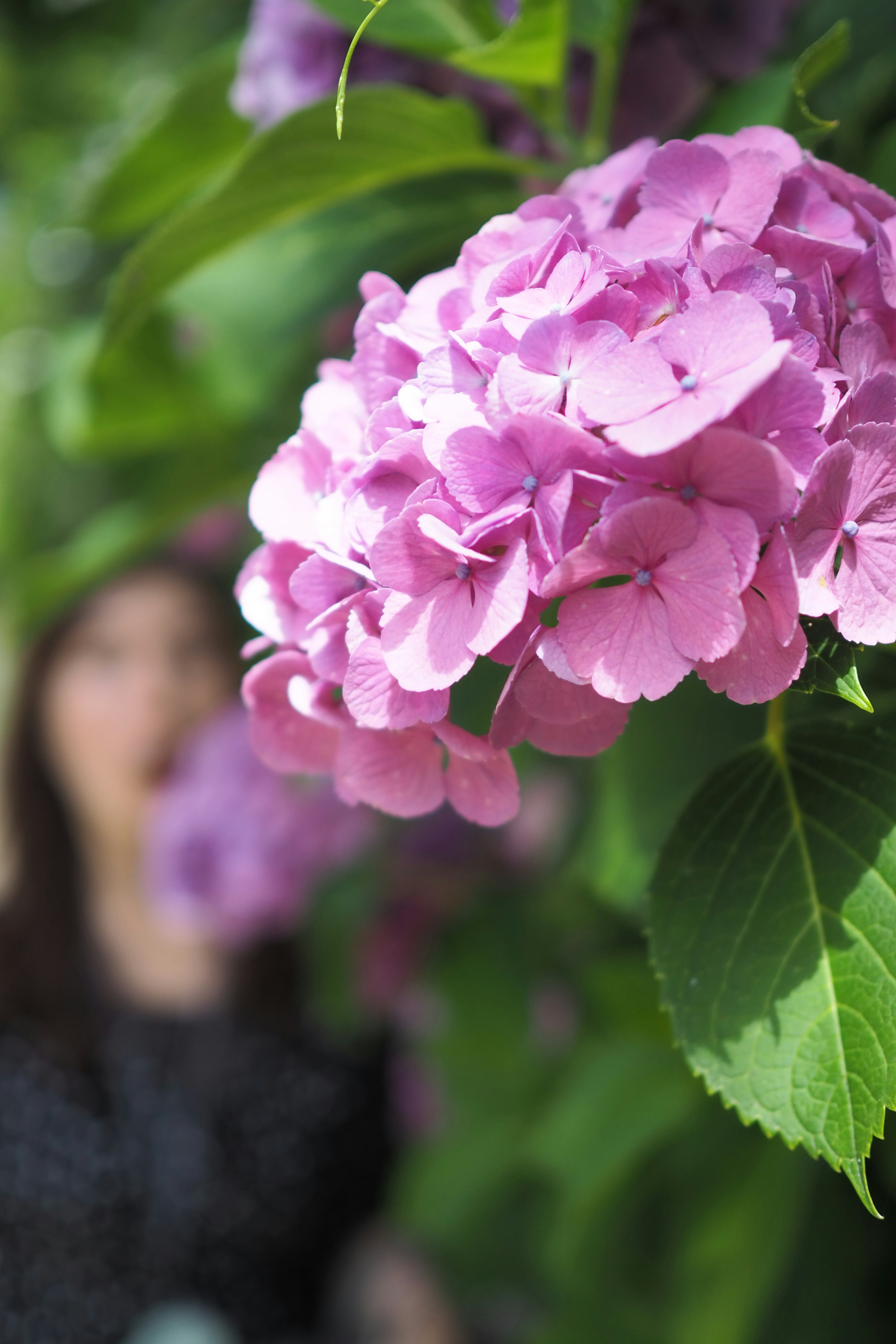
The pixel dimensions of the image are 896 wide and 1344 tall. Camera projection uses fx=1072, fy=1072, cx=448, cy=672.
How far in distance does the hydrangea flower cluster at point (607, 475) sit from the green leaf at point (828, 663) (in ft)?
0.04

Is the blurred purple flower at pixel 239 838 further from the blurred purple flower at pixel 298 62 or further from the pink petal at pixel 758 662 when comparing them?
the pink petal at pixel 758 662

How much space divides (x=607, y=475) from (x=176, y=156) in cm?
48

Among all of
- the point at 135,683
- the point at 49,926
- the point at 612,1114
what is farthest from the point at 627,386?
the point at 49,926

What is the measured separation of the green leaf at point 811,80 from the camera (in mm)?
393

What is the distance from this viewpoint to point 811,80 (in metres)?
0.44

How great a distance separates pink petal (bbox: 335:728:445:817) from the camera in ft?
1.18

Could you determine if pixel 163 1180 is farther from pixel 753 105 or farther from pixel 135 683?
pixel 753 105

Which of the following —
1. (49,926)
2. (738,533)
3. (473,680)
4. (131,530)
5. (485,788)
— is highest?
(738,533)

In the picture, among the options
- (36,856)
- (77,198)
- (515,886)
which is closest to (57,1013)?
(36,856)

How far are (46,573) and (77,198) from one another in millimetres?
310

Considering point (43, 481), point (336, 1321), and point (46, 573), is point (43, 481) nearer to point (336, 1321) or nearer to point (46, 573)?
point (46, 573)

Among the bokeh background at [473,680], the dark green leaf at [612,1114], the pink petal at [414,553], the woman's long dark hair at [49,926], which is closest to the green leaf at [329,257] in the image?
the bokeh background at [473,680]

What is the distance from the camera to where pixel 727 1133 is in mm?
868

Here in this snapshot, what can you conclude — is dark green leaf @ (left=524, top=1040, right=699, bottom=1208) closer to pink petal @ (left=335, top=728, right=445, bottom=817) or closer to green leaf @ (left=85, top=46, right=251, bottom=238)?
pink petal @ (left=335, top=728, right=445, bottom=817)
